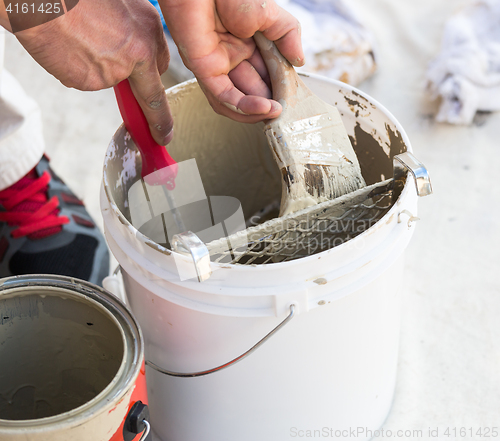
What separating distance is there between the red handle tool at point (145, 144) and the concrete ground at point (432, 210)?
0.57m

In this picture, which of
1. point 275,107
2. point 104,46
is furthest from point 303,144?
point 104,46

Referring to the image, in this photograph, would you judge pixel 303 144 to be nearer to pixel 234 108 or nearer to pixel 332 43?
pixel 234 108

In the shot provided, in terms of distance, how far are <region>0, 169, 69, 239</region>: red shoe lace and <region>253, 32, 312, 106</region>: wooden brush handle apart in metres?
0.61

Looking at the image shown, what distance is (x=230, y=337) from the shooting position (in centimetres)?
68

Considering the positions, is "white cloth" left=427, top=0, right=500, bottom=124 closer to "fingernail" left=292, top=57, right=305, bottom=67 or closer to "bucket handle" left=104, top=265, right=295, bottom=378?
"fingernail" left=292, top=57, right=305, bottom=67

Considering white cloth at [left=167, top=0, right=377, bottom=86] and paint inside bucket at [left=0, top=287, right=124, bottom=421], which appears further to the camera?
white cloth at [left=167, top=0, right=377, bottom=86]

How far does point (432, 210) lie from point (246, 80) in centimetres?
72

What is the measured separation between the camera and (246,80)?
2.73 ft

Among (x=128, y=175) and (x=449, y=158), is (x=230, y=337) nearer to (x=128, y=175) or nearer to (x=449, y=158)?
(x=128, y=175)

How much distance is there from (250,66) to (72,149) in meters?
0.90

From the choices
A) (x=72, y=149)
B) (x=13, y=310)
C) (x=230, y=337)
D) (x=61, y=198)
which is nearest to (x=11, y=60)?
(x=72, y=149)

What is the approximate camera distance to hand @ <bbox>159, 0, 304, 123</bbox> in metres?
0.71

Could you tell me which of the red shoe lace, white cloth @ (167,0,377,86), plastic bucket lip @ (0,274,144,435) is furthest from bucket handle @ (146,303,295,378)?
white cloth @ (167,0,377,86)

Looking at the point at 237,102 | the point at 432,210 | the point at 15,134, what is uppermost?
the point at 237,102
